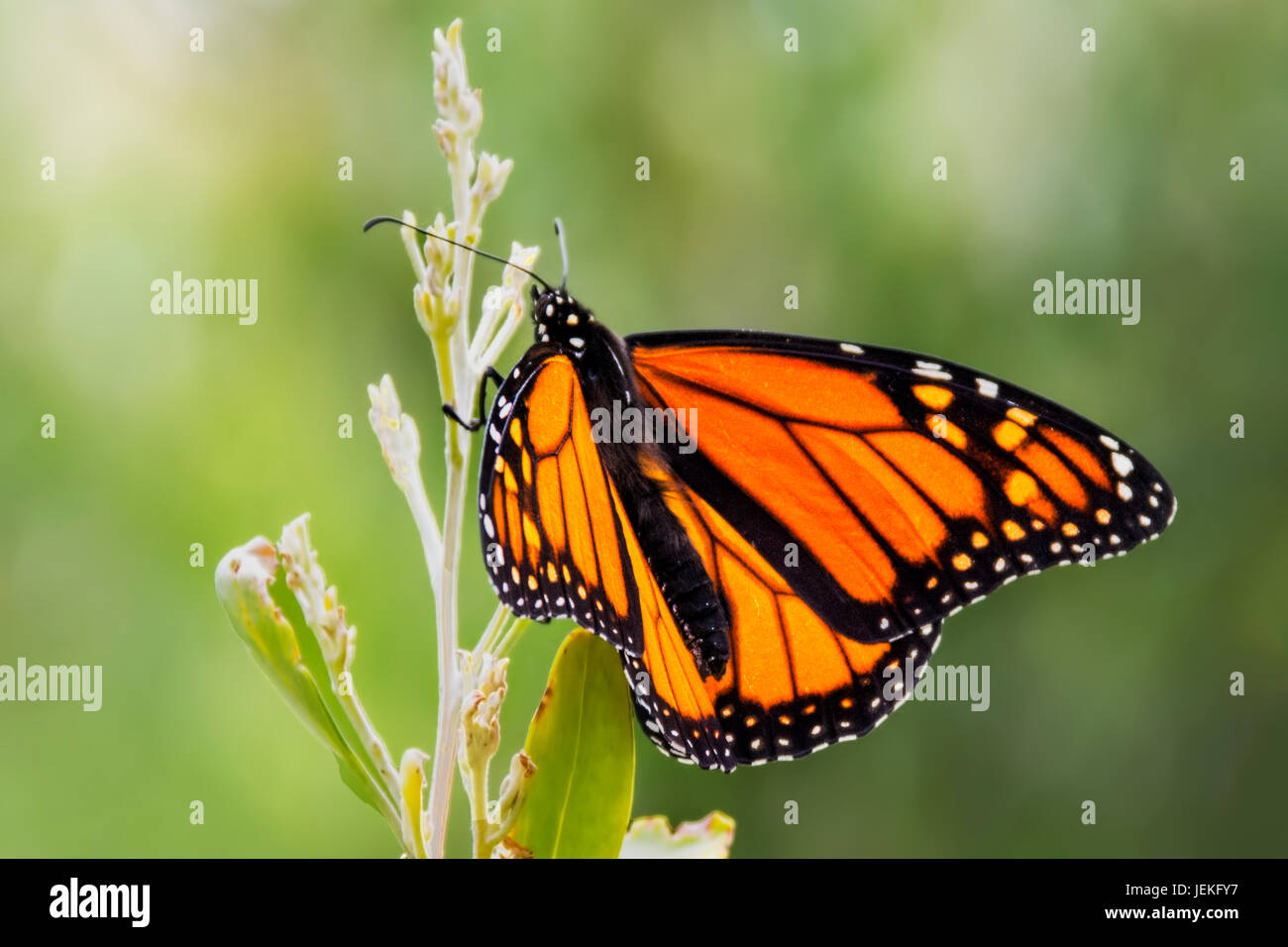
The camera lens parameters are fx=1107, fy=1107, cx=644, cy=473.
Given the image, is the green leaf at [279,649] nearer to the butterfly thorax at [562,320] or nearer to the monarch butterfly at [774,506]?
the monarch butterfly at [774,506]

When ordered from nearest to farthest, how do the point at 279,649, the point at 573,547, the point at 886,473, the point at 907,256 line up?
the point at 279,649 < the point at 573,547 < the point at 886,473 < the point at 907,256

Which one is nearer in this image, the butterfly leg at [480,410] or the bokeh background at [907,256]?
the butterfly leg at [480,410]

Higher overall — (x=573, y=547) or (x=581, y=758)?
(x=573, y=547)

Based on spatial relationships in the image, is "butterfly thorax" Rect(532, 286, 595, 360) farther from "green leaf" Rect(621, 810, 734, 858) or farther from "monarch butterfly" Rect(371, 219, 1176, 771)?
"green leaf" Rect(621, 810, 734, 858)

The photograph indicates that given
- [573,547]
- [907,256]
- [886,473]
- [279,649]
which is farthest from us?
[907,256]

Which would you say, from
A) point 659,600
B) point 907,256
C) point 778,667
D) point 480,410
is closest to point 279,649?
point 480,410

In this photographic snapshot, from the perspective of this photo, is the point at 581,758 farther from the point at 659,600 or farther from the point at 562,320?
the point at 562,320

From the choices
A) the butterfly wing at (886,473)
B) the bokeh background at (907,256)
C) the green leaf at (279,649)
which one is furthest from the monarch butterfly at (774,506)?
the bokeh background at (907,256)

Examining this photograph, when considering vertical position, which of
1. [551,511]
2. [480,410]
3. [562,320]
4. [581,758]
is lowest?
[581,758]

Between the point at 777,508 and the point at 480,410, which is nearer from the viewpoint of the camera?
the point at 480,410
